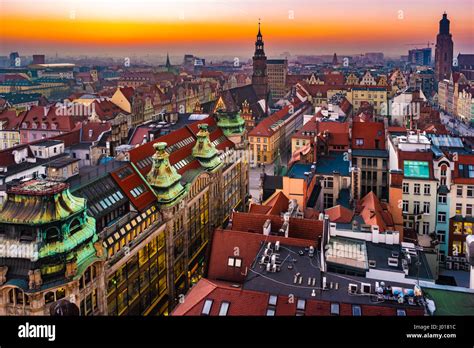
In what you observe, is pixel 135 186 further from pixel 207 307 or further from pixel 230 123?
pixel 230 123

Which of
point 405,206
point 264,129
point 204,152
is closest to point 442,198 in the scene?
point 405,206

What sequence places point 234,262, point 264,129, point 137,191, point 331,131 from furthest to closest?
point 264,129, point 331,131, point 137,191, point 234,262

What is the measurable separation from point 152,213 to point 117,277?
389cm

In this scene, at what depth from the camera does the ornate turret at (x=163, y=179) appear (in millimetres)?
20203

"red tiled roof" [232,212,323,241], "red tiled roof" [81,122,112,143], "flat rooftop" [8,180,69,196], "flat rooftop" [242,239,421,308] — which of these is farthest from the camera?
"red tiled roof" [81,122,112,143]

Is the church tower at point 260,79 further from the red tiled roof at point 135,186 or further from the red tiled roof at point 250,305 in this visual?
the red tiled roof at point 250,305

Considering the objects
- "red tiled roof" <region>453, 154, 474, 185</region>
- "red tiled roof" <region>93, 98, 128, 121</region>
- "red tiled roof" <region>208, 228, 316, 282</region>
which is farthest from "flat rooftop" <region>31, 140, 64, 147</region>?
"red tiled roof" <region>453, 154, 474, 185</region>

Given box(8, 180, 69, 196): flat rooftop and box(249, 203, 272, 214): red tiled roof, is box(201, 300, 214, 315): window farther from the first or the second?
box(249, 203, 272, 214): red tiled roof

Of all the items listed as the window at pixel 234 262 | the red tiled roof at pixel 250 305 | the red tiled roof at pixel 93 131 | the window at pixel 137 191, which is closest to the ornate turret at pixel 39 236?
the red tiled roof at pixel 250 305

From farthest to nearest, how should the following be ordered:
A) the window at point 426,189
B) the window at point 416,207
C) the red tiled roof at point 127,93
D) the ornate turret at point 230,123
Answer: the red tiled roof at point 127,93 → the ornate turret at point 230,123 → the window at point 416,207 → the window at point 426,189

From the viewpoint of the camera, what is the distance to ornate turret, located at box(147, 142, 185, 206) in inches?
795

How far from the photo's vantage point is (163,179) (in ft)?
67.1
